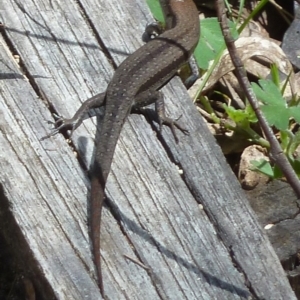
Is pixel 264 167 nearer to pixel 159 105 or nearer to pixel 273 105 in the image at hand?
pixel 273 105

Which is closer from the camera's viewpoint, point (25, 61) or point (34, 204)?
point (34, 204)

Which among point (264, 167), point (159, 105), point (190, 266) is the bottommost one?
point (264, 167)

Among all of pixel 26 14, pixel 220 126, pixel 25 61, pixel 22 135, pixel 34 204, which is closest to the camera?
pixel 34 204

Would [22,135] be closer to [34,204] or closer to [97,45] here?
[34,204]

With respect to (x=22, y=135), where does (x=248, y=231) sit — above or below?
below

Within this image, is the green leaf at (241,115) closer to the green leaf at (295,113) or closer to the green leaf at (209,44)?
the green leaf at (209,44)

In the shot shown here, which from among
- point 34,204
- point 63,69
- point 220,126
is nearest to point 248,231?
point 34,204

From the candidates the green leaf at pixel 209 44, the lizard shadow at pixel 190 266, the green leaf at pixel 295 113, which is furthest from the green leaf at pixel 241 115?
the lizard shadow at pixel 190 266

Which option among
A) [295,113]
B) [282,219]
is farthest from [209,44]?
[282,219]
